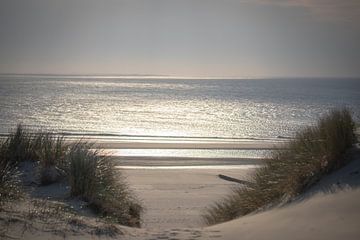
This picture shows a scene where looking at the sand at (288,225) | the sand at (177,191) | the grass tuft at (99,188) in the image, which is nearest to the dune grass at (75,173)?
the grass tuft at (99,188)

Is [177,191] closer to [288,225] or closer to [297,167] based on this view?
[297,167]

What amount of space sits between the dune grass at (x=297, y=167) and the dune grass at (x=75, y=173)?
2.14m

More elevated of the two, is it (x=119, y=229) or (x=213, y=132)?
(x=213, y=132)

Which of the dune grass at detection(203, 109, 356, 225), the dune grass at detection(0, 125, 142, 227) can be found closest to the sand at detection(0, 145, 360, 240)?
the dune grass at detection(203, 109, 356, 225)

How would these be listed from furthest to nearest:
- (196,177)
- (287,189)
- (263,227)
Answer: (196,177) → (287,189) → (263,227)

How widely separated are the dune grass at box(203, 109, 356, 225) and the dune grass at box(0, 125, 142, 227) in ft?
7.01

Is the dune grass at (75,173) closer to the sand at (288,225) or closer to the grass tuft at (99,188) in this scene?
the grass tuft at (99,188)

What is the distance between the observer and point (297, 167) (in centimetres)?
800

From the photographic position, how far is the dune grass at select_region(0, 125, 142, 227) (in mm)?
7879

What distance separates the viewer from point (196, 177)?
1769 cm

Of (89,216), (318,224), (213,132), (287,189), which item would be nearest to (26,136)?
(89,216)

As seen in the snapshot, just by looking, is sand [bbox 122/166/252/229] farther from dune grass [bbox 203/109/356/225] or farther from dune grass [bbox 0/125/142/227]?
dune grass [bbox 203/109/356/225]

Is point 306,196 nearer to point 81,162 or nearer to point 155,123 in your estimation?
point 81,162

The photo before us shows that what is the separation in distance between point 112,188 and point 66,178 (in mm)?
981
